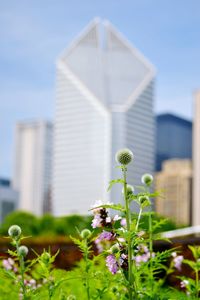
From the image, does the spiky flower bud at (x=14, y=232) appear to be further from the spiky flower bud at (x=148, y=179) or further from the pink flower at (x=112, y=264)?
the spiky flower bud at (x=148, y=179)

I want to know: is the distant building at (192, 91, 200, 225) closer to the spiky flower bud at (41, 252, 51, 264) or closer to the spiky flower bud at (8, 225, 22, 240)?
the spiky flower bud at (41, 252, 51, 264)

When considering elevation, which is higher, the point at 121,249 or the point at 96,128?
the point at 96,128

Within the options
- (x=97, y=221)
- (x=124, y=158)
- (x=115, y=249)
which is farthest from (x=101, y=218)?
(x=124, y=158)

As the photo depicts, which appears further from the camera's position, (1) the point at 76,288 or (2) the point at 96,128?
(2) the point at 96,128

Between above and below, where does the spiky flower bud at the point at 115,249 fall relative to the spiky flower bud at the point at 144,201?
below

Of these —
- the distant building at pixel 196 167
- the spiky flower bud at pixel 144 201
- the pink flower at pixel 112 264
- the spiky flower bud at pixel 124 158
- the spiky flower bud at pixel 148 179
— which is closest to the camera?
the spiky flower bud at pixel 124 158

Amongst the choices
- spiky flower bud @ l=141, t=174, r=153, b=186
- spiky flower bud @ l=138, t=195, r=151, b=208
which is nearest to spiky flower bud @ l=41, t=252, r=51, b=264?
spiky flower bud @ l=138, t=195, r=151, b=208

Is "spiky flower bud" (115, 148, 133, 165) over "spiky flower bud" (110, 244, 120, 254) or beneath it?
over

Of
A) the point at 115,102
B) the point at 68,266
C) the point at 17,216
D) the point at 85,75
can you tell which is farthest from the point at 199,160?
the point at 68,266

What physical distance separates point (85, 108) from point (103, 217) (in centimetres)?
19624

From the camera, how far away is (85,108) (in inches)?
A: 7835

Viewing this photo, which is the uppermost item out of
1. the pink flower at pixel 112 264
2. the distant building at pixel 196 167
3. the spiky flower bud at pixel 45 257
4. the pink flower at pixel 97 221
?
the distant building at pixel 196 167

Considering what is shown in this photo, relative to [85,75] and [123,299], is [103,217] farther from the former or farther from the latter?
[85,75]

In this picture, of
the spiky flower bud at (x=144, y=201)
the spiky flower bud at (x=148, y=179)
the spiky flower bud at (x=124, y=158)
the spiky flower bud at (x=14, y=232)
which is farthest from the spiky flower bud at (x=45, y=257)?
the spiky flower bud at (x=148, y=179)
